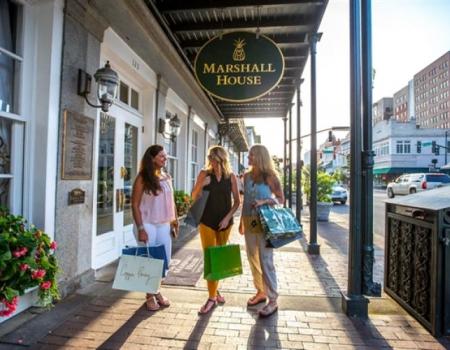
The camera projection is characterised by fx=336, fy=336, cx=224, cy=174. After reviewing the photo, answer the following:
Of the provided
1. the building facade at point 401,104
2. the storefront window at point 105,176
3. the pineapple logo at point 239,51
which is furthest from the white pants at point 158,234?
the building facade at point 401,104

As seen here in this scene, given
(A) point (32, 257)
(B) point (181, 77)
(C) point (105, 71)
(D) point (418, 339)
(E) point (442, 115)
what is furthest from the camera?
(E) point (442, 115)

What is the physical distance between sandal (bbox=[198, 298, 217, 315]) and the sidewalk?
0.05m

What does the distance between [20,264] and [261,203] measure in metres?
1.97

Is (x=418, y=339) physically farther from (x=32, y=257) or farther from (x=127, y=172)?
(x=127, y=172)

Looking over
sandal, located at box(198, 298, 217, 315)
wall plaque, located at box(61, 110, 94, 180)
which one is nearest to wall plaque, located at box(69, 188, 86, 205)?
wall plaque, located at box(61, 110, 94, 180)

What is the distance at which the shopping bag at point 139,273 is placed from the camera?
290cm

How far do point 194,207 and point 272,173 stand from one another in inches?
32.7

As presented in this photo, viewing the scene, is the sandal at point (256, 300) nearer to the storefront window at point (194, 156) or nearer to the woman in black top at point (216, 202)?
the woman in black top at point (216, 202)

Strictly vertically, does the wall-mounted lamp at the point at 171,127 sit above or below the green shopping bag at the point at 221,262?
above

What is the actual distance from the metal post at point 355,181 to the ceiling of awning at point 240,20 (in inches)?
64.5

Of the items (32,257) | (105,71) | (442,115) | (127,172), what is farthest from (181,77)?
(442,115)

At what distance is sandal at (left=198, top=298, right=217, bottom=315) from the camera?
3.17 metres

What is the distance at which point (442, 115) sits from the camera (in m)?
77.2

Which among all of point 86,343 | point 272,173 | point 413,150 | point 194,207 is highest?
point 413,150
